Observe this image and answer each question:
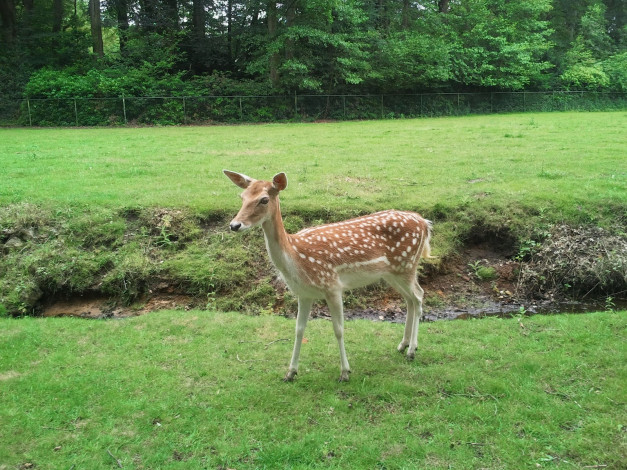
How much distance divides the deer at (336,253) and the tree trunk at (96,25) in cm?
3263

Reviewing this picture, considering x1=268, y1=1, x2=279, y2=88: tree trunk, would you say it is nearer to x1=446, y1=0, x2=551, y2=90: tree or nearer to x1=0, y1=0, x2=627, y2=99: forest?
x1=0, y1=0, x2=627, y2=99: forest

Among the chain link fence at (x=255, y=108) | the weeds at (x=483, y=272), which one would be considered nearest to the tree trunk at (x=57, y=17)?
the chain link fence at (x=255, y=108)

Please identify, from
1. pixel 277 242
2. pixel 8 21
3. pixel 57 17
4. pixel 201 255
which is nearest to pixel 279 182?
pixel 277 242

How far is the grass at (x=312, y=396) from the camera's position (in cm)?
387

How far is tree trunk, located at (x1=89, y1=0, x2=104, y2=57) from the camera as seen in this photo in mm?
31241

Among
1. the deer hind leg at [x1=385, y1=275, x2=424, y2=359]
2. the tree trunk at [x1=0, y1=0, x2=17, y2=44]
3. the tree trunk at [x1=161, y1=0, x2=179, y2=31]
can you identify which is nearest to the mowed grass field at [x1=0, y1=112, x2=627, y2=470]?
the deer hind leg at [x1=385, y1=275, x2=424, y2=359]

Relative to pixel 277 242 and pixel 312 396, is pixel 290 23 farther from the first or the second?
pixel 312 396

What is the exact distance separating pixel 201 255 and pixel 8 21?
34.1 m

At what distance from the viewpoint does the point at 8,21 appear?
32312 millimetres

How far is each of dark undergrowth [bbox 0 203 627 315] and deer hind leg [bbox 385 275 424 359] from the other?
1879 millimetres

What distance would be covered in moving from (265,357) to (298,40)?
28461mm

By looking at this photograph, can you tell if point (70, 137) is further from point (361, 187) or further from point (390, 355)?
point (390, 355)

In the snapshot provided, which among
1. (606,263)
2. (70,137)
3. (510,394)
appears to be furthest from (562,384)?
(70,137)

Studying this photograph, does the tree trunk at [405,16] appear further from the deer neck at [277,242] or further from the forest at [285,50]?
the deer neck at [277,242]
